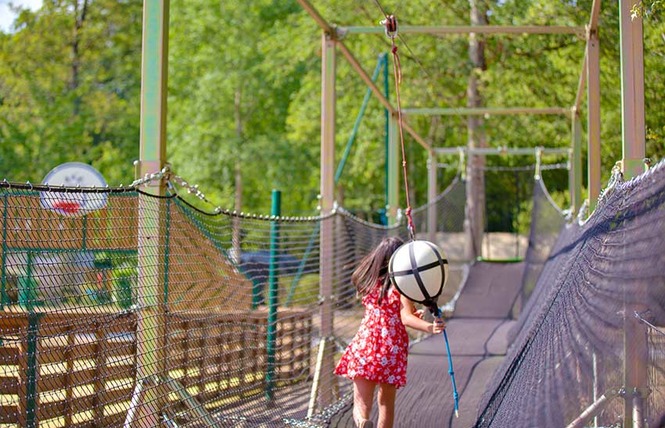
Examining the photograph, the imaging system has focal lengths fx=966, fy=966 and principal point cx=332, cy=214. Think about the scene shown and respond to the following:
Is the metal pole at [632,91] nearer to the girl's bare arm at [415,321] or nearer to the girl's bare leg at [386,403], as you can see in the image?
the girl's bare arm at [415,321]

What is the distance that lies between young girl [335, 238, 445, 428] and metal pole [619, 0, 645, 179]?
117 cm

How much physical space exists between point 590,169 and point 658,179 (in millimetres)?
4147

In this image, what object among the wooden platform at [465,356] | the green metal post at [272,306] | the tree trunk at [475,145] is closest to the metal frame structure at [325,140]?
the green metal post at [272,306]

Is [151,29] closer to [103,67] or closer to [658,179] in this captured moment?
[658,179]

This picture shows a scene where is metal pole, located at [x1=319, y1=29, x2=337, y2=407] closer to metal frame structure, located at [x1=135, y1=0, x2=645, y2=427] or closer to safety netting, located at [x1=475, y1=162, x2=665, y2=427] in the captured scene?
metal frame structure, located at [x1=135, y1=0, x2=645, y2=427]

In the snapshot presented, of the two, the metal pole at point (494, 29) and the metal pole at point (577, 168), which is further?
the metal pole at point (577, 168)

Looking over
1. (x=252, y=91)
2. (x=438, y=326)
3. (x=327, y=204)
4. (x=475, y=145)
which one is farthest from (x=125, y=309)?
(x=252, y=91)

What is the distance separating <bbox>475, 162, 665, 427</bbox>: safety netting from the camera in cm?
253

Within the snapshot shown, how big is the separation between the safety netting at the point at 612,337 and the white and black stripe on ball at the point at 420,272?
480mm

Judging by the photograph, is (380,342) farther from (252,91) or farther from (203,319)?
(252,91)

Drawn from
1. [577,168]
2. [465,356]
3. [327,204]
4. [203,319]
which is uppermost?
[577,168]

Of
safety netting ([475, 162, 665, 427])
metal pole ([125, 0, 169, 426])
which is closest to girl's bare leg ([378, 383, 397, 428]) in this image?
safety netting ([475, 162, 665, 427])

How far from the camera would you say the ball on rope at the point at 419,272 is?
388 centimetres

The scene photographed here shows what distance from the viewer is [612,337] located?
294 cm
